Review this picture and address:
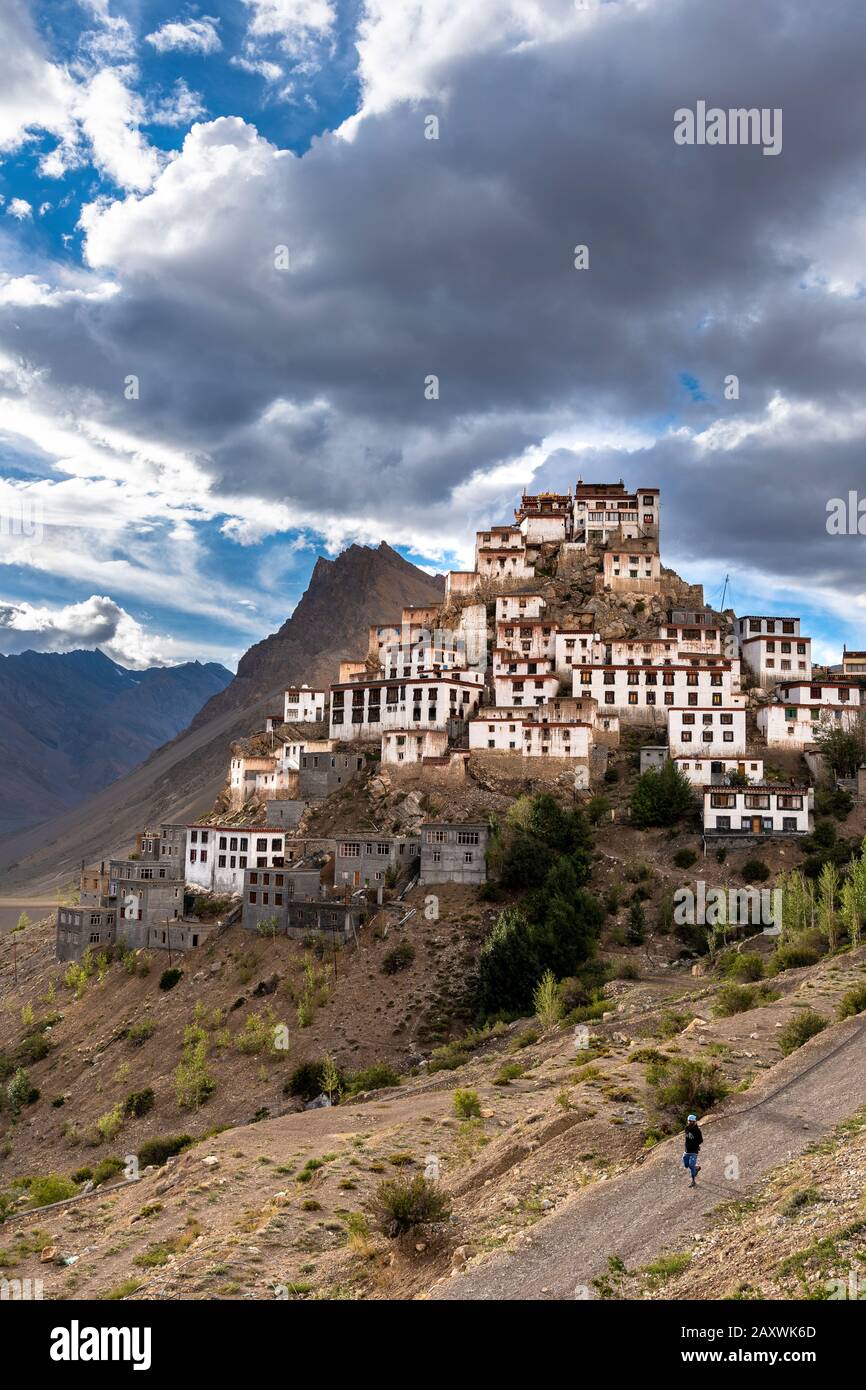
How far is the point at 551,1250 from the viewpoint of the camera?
1605 cm

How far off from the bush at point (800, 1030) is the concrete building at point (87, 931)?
50960 millimetres

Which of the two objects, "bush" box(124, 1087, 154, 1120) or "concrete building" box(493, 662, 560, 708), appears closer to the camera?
"bush" box(124, 1087, 154, 1120)

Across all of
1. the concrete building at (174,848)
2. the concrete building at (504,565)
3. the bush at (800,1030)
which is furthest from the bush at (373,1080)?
the concrete building at (504,565)

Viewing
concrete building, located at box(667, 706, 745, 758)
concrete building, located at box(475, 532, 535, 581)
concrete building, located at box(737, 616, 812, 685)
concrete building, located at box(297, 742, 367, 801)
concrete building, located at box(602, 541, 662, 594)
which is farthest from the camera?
concrete building, located at box(475, 532, 535, 581)

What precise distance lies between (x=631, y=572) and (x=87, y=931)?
48532mm

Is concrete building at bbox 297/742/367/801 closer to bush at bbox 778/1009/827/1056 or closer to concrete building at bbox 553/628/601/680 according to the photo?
concrete building at bbox 553/628/601/680

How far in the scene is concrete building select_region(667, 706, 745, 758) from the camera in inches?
2650

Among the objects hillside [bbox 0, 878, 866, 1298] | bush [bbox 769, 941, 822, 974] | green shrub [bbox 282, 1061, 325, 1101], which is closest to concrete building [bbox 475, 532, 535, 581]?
hillside [bbox 0, 878, 866, 1298]

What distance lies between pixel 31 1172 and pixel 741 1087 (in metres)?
38.3

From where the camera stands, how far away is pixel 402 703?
73750 millimetres

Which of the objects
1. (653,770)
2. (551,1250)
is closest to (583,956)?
(653,770)

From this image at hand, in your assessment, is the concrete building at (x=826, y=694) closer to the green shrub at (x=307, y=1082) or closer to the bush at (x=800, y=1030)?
the green shrub at (x=307, y=1082)

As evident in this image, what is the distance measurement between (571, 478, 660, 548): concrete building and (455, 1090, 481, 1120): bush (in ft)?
213
